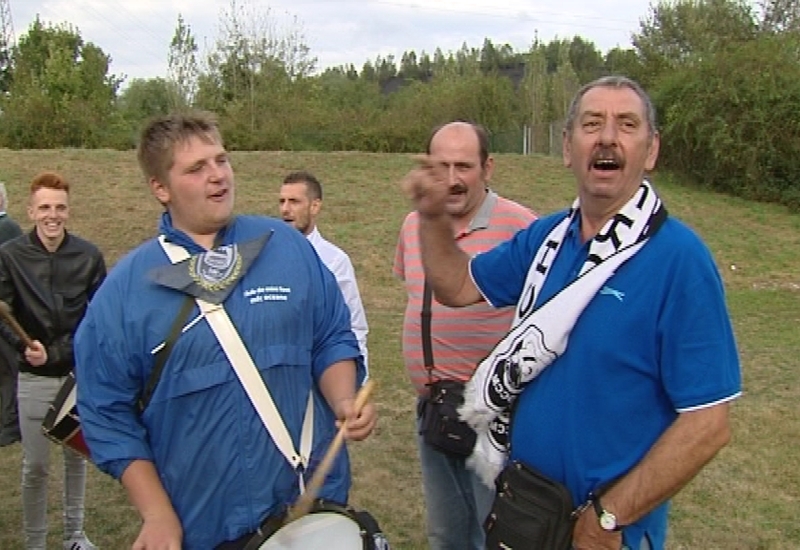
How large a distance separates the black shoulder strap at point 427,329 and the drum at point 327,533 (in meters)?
1.27

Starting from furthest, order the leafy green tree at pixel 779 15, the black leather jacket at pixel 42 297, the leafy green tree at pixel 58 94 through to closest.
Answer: the leafy green tree at pixel 779 15 < the leafy green tree at pixel 58 94 < the black leather jacket at pixel 42 297

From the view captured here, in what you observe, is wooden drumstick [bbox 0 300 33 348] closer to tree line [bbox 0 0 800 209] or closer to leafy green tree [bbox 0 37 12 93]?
tree line [bbox 0 0 800 209]

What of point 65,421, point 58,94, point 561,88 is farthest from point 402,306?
point 561,88

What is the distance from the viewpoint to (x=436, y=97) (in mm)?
32469

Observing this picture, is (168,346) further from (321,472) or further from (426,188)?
(426,188)

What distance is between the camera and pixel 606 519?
220 centimetres

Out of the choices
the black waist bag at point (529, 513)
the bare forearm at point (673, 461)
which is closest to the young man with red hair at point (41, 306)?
the black waist bag at point (529, 513)

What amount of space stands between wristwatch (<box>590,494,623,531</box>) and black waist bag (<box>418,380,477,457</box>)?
1034mm

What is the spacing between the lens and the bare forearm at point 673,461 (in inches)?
83.2

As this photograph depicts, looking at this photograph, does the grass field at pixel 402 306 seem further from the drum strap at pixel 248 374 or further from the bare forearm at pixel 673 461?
the bare forearm at pixel 673 461

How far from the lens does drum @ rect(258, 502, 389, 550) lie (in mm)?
2250

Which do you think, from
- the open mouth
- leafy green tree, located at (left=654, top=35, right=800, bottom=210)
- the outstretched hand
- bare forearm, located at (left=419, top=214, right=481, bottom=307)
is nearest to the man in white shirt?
bare forearm, located at (left=419, top=214, right=481, bottom=307)

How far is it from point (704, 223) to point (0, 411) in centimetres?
1605

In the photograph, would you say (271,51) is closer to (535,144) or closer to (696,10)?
(535,144)
